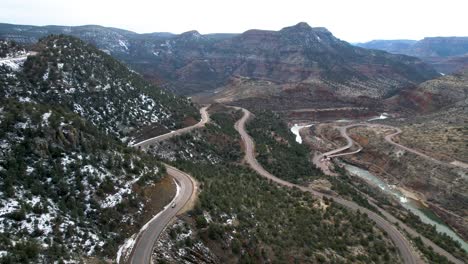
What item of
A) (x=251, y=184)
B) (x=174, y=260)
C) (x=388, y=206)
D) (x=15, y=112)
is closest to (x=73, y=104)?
(x=15, y=112)

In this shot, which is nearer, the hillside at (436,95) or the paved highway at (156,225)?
the paved highway at (156,225)

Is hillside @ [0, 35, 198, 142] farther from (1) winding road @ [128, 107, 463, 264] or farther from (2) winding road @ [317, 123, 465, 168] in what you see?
(2) winding road @ [317, 123, 465, 168]

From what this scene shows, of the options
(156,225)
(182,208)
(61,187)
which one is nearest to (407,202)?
(182,208)

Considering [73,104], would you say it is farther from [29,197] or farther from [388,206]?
[388,206]

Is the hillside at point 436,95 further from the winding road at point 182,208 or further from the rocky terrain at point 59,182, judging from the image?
the rocky terrain at point 59,182

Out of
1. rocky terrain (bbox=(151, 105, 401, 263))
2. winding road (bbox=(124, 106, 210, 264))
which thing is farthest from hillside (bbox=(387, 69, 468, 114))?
winding road (bbox=(124, 106, 210, 264))

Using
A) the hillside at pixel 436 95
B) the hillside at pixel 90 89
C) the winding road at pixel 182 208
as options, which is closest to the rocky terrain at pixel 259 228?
the winding road at pixel 182 208
